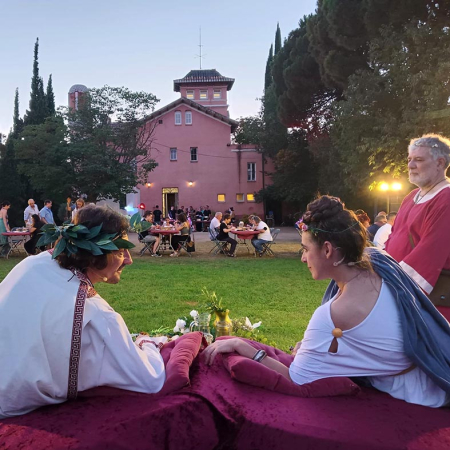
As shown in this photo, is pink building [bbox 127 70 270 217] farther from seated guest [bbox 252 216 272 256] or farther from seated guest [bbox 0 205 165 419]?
seated guest [bbox 0 205 165 419]

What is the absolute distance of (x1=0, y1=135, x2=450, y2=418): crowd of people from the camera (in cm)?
184

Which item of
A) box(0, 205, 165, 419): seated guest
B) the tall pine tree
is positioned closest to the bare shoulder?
box(0, 205, 165, 419): seated guest

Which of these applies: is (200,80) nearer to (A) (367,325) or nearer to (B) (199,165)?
(B) (199,165)

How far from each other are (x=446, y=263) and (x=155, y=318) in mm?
4373

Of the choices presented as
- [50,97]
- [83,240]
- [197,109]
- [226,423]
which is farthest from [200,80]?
[226,423]

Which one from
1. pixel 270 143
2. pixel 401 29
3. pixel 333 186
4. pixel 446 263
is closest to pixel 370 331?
pixel 446 263

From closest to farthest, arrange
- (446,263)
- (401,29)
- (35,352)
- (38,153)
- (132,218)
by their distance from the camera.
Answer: (35,352), (132,218), (446,263), (401,29), (38,153)

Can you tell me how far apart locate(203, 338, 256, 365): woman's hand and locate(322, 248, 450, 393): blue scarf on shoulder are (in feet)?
2.82

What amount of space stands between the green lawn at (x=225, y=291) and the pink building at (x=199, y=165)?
22244 mm

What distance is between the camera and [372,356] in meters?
2.02

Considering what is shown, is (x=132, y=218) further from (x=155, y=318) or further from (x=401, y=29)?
(x=401, y=29)

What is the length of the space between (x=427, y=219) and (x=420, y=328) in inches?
47.8

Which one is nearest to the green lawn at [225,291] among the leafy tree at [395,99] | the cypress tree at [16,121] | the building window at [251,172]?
the leafy tree at [395,99]

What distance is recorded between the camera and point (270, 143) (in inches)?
1245
